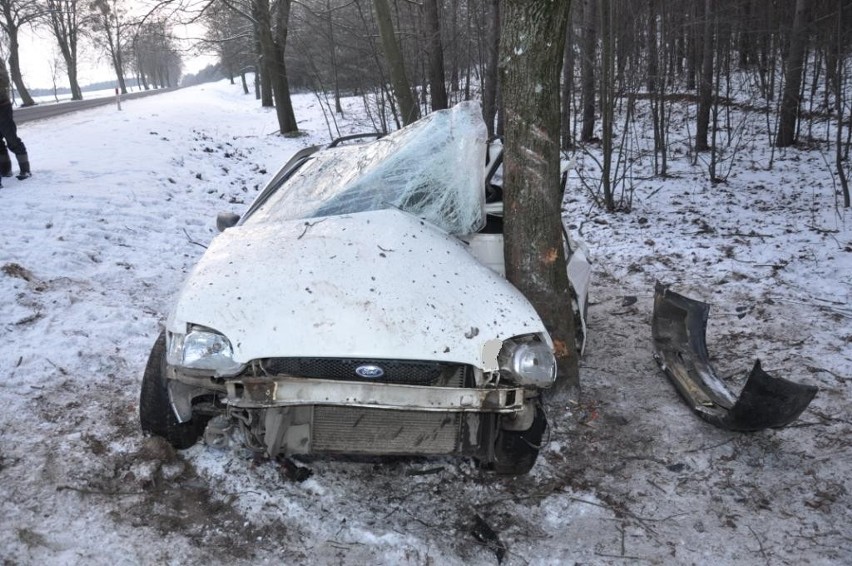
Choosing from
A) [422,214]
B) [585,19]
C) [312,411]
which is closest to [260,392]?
[312,411]

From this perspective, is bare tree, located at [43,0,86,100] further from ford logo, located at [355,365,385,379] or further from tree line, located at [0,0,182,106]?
ford logo, located at [355,365,385,379]

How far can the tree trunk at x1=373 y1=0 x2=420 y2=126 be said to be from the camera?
1027 cm

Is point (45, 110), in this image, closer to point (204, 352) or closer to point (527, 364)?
point (204, 352)

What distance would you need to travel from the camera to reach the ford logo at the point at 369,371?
2670 millimetres

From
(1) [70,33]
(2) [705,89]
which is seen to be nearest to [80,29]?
(1) [70,33]

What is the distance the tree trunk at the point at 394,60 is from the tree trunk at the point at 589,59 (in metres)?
3.23

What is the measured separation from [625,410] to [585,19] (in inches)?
430

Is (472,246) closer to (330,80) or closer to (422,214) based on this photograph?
(422,214)

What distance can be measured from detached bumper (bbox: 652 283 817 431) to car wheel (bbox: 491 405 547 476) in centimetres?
125

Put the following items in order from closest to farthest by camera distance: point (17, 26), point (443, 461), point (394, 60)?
point (443, 461) < point (394, 60) < point (17, 26)

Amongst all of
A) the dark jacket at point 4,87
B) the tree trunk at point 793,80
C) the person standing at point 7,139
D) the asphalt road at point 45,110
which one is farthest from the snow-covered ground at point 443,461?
the asphalt road at point 45,110

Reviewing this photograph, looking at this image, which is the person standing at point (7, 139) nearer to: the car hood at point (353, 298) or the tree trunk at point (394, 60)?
the tree trunk at point (394, 60)

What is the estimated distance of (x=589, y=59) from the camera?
11.1 meters

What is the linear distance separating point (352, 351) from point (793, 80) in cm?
1200
